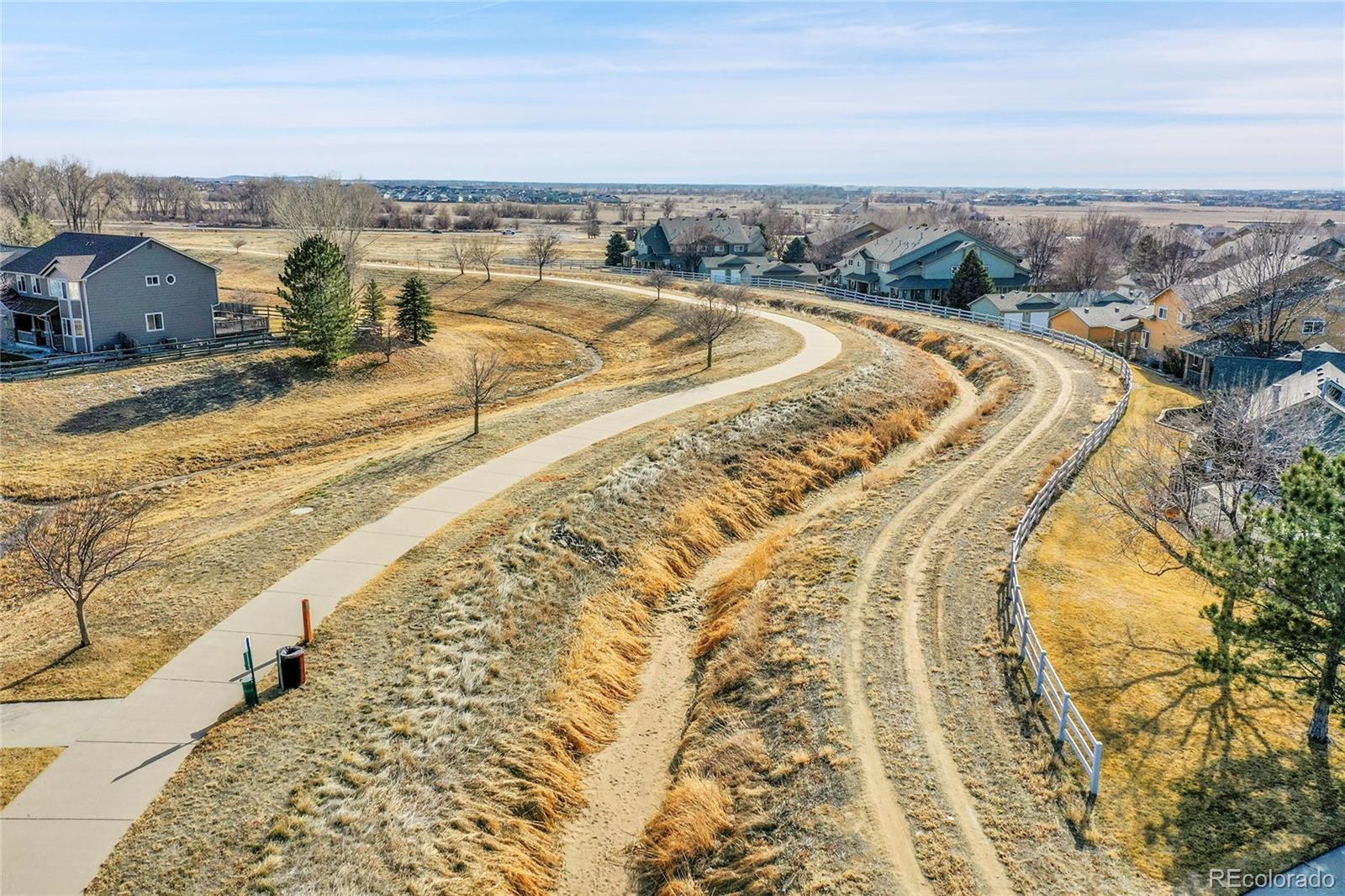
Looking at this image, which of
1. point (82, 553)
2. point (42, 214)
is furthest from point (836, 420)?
point (42, 214)

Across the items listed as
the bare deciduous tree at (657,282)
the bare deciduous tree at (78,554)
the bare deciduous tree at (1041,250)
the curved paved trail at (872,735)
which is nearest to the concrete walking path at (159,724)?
the bare deciduous tree at (78,554)

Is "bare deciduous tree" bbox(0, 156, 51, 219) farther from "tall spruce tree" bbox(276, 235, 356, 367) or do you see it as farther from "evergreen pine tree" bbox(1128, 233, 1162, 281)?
"evergreen pine tree" bbox(1128, 233, 1162, 281)

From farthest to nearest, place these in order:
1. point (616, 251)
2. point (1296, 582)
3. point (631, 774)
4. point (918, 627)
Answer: point (616, 251)
point (918, 627)
point (631, 774)
point (1296, 582)

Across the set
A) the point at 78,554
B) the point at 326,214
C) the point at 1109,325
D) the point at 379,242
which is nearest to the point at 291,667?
the point at 78,554

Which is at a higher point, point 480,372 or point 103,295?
point 103,295

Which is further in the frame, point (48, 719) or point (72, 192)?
point (72, 192)

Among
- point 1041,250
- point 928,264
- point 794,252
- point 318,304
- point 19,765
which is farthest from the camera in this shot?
point 794,252

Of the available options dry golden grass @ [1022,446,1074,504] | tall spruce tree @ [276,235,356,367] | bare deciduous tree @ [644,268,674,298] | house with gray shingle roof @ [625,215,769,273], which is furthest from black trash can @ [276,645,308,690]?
house with gray shingle roof @ [625,215,769,273]

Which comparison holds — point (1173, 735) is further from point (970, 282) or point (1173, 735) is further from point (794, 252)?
point (794, 252)
